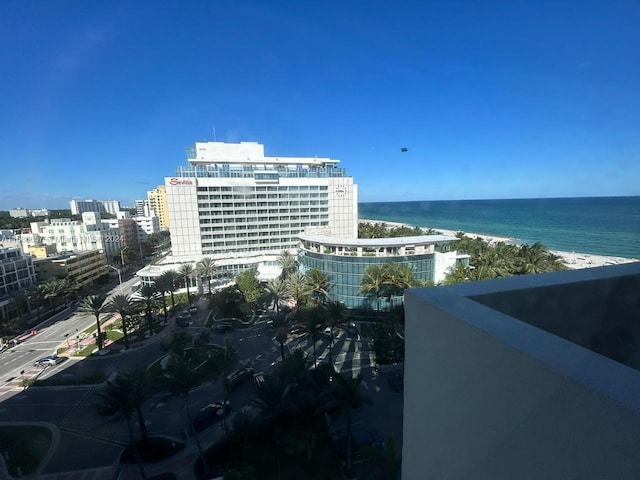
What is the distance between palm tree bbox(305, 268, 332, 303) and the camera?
2712 centimetres

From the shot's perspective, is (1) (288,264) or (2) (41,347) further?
(1) (288,264)

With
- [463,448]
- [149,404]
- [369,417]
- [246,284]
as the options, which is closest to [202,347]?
[149,404]

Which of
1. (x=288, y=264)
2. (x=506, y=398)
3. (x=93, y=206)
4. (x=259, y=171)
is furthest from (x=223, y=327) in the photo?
(x=93, y=206)

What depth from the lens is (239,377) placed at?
18125 millimetres

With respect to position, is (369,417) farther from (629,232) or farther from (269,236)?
(629,232)

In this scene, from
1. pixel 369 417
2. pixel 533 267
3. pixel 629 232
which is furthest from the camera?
pixel 629 232

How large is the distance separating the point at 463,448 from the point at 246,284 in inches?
1175

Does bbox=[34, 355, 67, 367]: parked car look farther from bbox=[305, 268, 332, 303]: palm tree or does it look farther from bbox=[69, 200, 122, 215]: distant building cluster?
bbox=[69, 200, 122, 215]: distant building cluster

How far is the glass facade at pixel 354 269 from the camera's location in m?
27.1

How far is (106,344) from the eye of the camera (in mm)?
25844

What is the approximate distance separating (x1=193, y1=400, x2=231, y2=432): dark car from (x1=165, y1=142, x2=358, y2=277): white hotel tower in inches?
932

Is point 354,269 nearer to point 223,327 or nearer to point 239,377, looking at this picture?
point 223,327

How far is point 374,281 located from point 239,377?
487 inches

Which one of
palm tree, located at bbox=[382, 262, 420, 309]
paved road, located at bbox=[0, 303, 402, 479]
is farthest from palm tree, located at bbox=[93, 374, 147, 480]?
palm tree, located at bbox=[382, 262, 420, 309]
